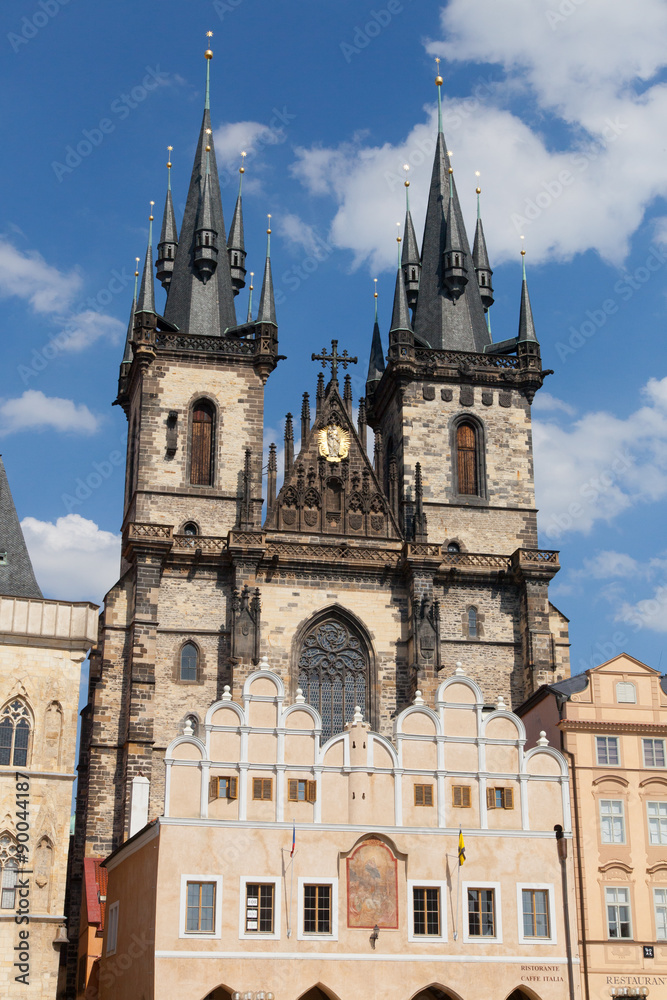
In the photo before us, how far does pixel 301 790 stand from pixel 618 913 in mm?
7918

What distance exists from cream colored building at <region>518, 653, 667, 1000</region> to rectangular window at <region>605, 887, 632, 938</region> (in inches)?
0.9

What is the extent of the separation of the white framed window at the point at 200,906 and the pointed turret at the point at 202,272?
81.3ft

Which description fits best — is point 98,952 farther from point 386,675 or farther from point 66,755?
point 386,675

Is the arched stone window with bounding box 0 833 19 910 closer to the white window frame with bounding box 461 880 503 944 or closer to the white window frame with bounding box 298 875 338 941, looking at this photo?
the white window frame with bounding box 298 875 338 941

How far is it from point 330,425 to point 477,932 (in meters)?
22.4

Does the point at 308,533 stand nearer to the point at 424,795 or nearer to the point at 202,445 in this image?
the point at 202,445

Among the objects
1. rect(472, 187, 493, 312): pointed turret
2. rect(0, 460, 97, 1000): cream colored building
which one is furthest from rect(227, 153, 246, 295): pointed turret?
rect(0, 460, 97, 1000): cream colored building

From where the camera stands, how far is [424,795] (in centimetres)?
3145

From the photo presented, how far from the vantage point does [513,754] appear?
3225 centimetres

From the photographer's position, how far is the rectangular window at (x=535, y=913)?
3083 cm

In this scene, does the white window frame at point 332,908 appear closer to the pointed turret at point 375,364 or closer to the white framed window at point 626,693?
the white framed window at point 626,693

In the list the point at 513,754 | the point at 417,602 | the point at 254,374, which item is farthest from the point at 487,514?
the point at 513,754

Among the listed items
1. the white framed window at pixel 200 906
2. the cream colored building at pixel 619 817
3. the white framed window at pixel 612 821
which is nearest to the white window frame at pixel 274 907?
the white framed window at pixel 200 906

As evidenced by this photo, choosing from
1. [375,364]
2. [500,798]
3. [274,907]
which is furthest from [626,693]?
[375,364]
